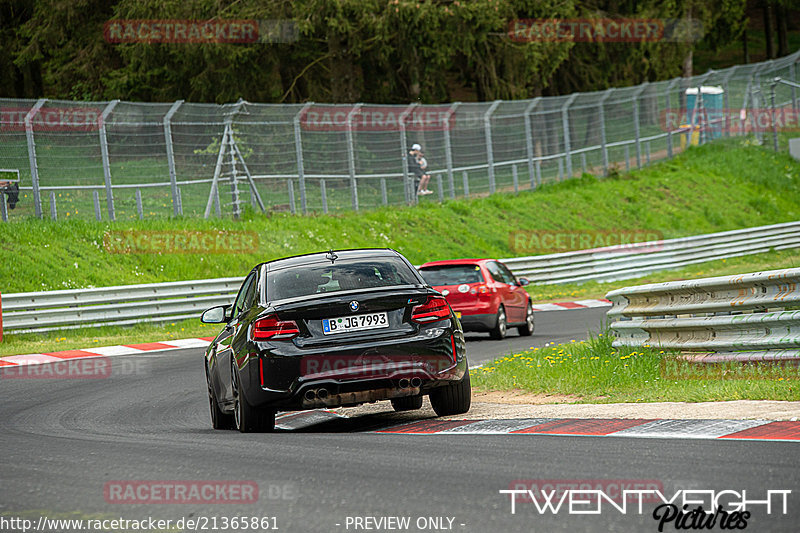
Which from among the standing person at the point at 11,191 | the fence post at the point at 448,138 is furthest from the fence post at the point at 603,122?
the standing person at the point at 11,191

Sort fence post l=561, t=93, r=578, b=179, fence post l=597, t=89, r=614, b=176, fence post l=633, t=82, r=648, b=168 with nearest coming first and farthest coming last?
fence post l=561, t=93, r=578, b=179 < fence post l=597, t=89, r=614, b=176 < fence post l=633, t=82, r=648, b=168

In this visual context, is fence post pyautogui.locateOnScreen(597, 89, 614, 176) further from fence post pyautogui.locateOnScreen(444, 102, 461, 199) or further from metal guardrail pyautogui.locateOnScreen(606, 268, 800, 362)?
metal guardrail pyautogui.locateOnScreen(606, 268, 800, 362)

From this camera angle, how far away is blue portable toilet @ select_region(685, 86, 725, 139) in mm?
42263

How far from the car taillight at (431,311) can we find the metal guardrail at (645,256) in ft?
62.9

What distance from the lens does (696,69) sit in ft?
247

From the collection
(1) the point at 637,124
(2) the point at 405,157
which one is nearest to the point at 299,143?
(2) the point at 405,157

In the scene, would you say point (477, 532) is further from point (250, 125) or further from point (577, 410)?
point (250, 125)

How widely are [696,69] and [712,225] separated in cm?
3998

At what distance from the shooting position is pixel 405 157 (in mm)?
31609

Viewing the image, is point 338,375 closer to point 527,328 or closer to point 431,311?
point 431,311

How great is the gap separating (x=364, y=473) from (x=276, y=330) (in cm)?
240

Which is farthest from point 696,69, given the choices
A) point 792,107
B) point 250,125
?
point 250,125

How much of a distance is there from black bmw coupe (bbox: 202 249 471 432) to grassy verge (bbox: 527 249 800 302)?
19119mm

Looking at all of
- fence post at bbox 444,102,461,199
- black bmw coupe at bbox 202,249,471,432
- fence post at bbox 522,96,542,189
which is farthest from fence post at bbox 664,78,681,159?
black bmw coupe at bbox 202,249,471,432
